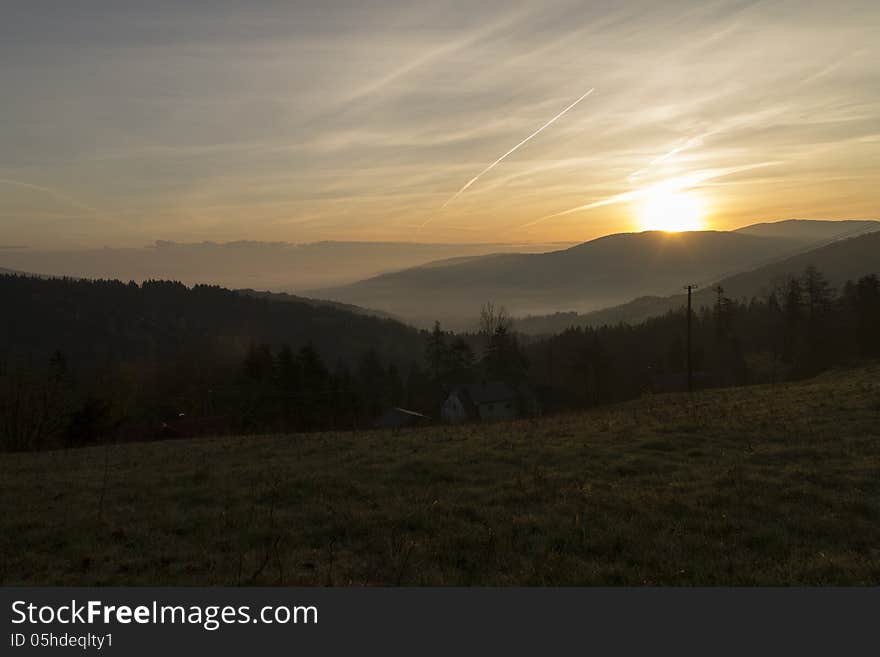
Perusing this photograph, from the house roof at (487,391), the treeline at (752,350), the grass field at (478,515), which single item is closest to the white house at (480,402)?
the house roof at (487,391)

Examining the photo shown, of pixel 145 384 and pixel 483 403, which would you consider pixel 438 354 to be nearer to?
pixel 483 403

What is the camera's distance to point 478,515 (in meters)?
9.23

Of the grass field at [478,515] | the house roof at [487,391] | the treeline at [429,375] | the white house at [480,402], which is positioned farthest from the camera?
the house roof at [487,391]

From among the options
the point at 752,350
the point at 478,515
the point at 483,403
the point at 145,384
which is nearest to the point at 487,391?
the point at 483,403

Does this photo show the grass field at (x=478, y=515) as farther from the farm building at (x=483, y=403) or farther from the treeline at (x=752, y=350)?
the farm building at (x=483, y=403)

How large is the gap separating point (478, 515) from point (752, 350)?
99643 millimetres

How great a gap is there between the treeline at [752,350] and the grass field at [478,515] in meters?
45.8

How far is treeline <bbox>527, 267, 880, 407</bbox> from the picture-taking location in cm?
6900

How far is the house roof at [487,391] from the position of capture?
7856 centimetres

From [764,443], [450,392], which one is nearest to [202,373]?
[450,392]

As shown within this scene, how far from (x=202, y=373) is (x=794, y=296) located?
322ft

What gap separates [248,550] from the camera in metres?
7.87

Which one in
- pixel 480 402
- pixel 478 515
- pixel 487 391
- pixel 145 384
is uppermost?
pixel 478 515

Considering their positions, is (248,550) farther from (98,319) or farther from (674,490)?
(98,319)
